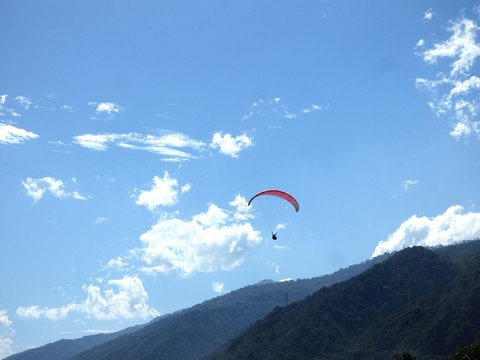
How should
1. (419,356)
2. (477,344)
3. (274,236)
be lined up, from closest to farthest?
(477,344) → (274,236) → (419,356)

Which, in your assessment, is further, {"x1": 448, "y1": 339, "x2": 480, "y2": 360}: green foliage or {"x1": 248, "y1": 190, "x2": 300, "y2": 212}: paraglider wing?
{"x1": 248, "y1": 190, "x2": 300, "y2": 212}: paraglider wing

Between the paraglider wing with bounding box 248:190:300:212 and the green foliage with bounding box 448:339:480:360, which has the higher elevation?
the paraglider wing with bounding box 248:190:300:212

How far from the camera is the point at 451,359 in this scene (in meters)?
48.2

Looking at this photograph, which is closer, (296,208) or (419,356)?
(296,208)

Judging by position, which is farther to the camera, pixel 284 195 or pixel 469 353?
pixel 284 195

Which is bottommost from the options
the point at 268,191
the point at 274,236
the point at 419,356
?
the point at 419,356

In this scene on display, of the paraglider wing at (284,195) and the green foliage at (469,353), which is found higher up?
the paraglider wing at (284,195)

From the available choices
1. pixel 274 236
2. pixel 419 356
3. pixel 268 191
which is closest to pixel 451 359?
pixel 274 236

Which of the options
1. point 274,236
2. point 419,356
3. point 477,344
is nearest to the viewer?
point 477,344

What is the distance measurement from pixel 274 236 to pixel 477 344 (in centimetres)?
2861

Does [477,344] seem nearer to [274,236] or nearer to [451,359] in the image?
[451,359]

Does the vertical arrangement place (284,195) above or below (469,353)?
above

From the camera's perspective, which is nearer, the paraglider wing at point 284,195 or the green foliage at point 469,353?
the green foliage at point 469,353

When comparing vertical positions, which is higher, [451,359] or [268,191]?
[268,191]
